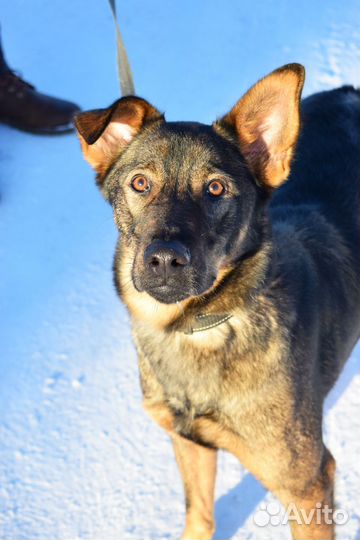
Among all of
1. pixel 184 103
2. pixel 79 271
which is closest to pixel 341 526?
pixel 79 271

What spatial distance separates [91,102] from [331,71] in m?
2.08

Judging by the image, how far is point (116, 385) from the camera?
3719mm

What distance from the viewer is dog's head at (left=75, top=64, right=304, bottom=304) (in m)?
2.30

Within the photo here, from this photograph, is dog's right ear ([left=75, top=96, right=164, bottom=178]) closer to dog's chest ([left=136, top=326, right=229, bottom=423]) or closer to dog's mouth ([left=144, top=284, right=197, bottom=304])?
dog's mouth ([left=144, top=284, right=197, bottom=304])

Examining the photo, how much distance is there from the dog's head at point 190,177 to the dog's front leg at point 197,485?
93 centimetres

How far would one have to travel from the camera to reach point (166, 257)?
7.28ft

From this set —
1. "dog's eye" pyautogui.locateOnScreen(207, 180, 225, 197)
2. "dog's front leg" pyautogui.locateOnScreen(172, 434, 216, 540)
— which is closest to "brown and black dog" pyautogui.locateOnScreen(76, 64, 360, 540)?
"dog's eye" pyautogui.locateOnScreen(207, 180, 225, 197)

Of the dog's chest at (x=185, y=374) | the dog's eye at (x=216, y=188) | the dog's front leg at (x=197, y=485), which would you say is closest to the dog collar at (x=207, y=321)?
the dog's chest at (x=185, y=374)

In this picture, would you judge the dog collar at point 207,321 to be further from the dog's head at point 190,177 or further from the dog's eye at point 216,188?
the dog's eye at point 216,188

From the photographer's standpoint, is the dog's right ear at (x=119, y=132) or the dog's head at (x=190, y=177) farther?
the dog's right ear at (x=119, y=132)

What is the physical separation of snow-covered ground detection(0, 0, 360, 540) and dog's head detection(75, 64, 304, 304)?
1.27 m

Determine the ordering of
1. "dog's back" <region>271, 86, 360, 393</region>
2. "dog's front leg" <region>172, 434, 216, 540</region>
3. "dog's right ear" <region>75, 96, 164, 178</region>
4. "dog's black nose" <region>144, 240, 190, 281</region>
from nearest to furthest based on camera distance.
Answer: "dog's black nose" <region>144, 240, 190, 281</region> → "dog's right ear" <region>75, 96, 164, 178</region> → "dog's back" <region>271, 86, 360, 393</region> → "dog's front leg" <region>172, 434, 216, 540</region>

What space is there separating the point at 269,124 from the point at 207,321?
804mm

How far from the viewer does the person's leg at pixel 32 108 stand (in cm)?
515
